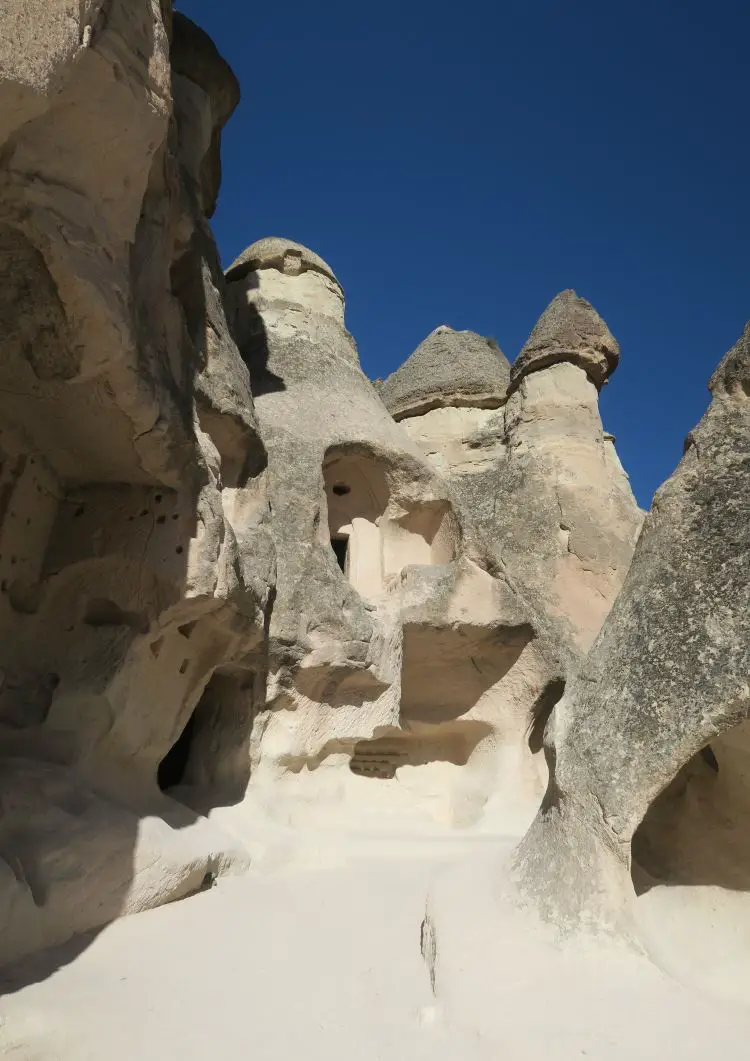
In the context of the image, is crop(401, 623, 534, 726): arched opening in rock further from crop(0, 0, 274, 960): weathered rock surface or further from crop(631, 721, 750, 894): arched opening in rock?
crop(631, 721, 750, 894): arched opening in rock

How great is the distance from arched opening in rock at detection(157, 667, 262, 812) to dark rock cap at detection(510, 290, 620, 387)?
6.90m

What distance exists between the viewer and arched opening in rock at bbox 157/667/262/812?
569 cm

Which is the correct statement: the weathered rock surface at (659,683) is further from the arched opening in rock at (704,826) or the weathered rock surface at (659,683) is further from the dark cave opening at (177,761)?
the dark cave opening at (177,761)

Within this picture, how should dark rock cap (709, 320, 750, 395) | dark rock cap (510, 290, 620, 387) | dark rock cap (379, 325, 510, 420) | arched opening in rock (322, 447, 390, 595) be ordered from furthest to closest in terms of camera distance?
dark rock cap (379, 325, 510, 420) < dark rock cap (510, 290, 620, 387) < arched opening in rock (322, 447, 390, 595) < dark rock cap (709, 320, 750, 395)

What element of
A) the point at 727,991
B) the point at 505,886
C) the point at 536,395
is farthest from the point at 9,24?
the point at 536,395

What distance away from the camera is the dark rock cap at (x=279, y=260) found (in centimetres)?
948


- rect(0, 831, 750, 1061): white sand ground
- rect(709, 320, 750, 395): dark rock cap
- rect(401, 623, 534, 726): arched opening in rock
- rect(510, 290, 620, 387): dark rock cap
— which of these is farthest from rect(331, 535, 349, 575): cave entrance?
rect(709, 320, 750, 395): dark rock cap

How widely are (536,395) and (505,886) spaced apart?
26.7 ft

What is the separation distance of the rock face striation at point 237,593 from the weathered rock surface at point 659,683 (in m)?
0.01

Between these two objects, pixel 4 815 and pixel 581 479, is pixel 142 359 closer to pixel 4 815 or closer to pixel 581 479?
pixel 4 815

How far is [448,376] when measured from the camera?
11836 millimetres

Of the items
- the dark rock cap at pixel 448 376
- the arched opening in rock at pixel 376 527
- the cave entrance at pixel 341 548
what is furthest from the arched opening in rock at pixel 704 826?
the dark rock cap at pixel 448 376

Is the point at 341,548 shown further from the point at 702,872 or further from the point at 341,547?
the point at 702,872

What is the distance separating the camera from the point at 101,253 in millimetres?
3145
